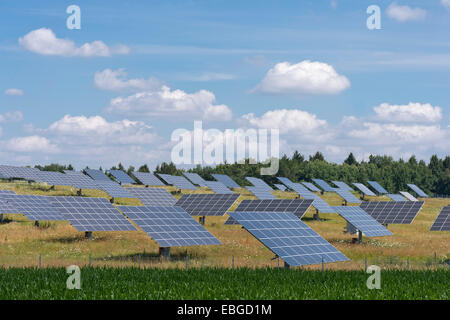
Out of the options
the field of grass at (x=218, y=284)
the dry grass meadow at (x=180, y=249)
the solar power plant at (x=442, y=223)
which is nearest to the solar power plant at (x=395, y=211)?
the dry grass meadow at (x=180, y=249)

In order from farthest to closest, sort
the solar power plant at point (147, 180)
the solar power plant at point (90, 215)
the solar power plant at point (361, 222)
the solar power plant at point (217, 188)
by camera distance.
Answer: the solar power plant at point (147, 180) → the solar power plant at point (217, 188) → the solar power plant at point (361, 222) → the solar power plant at point (90, 215)

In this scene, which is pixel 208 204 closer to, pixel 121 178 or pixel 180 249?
pixel 180 249

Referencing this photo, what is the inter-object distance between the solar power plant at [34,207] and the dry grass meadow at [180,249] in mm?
1043

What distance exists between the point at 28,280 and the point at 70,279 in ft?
5.51

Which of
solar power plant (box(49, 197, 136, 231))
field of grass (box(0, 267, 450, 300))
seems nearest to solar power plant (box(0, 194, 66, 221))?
solar power plant (box(49, 197, 136, 231))

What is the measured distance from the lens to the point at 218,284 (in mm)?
24781

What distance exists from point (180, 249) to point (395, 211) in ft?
83.6

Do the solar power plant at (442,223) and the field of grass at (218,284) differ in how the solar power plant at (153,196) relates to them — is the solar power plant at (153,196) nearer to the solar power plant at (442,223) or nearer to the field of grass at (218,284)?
the solar power plant at (442,223)

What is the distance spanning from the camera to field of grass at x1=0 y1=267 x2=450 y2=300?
72.5ft

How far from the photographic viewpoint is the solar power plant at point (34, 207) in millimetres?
50000

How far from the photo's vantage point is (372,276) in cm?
2684

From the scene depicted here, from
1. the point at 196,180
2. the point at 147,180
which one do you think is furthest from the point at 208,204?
the point at 196,180

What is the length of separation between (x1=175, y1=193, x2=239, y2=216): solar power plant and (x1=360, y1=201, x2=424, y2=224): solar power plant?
13.4m
